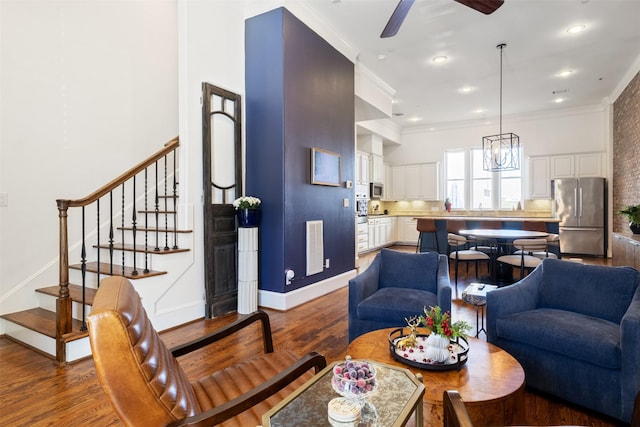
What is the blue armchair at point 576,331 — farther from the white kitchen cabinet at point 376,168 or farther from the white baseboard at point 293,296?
the white kitchen cabinet at point 376,168

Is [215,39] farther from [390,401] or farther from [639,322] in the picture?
[639,322]

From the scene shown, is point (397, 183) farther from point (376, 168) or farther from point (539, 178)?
point (539, 178)

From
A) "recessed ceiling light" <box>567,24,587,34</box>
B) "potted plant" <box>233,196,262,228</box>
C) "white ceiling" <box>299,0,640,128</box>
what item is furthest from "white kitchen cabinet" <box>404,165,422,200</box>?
"potted plant" <box>233,196,262,228</box>

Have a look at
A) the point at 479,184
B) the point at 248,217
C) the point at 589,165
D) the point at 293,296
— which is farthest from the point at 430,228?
the point at 248,217

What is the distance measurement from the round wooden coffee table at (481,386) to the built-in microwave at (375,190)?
7.52 m

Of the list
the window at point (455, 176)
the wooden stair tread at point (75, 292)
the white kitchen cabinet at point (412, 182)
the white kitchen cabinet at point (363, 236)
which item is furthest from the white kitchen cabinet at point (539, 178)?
the wooden stair tread at point (75, 292)

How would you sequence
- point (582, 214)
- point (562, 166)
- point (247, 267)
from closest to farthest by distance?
point (247, 267) → point (582, 214) → point (562, 166)

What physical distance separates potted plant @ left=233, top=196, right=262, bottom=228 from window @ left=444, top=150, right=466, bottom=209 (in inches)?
297

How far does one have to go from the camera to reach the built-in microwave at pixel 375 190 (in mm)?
9273

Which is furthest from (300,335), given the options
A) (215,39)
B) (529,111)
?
(529,111)

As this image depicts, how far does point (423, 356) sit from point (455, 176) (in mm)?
8955

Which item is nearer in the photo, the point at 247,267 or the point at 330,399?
the point at 330,399

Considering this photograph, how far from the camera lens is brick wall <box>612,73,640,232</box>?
594cm

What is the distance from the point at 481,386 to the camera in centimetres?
153
